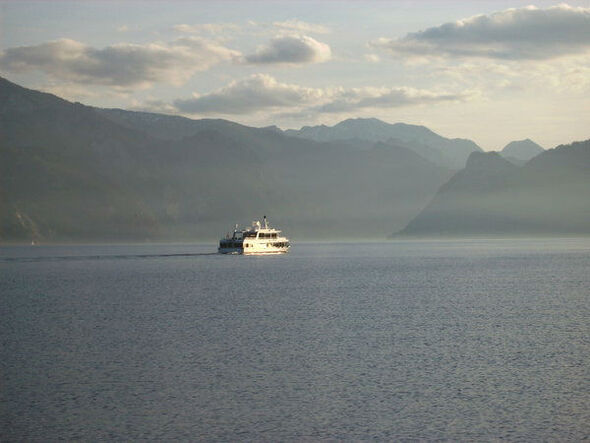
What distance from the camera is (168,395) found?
146ft

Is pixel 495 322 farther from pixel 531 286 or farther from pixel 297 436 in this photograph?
pixel 531 286

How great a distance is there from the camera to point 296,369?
52.7 m

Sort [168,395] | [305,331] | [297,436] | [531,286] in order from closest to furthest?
[297,436] < [168,395] < [305,331] < [531,286]

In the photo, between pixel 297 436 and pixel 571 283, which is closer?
pixel 297 436

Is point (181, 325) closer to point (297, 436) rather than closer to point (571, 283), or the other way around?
point (297, 436)

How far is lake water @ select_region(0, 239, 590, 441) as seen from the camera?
3850 cm

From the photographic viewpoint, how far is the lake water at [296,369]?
38.5 m

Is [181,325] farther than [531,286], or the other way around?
[531,286]

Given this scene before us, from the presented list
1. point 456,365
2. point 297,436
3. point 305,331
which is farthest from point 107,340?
point 297,436

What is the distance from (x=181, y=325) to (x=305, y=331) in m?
13.6

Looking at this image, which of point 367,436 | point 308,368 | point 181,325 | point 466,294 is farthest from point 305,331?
point 466,294

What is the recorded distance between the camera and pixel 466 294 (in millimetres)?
116188

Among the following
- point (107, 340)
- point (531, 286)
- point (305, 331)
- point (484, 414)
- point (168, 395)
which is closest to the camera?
point (484, 414)

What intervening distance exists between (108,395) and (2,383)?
26.5 feet
